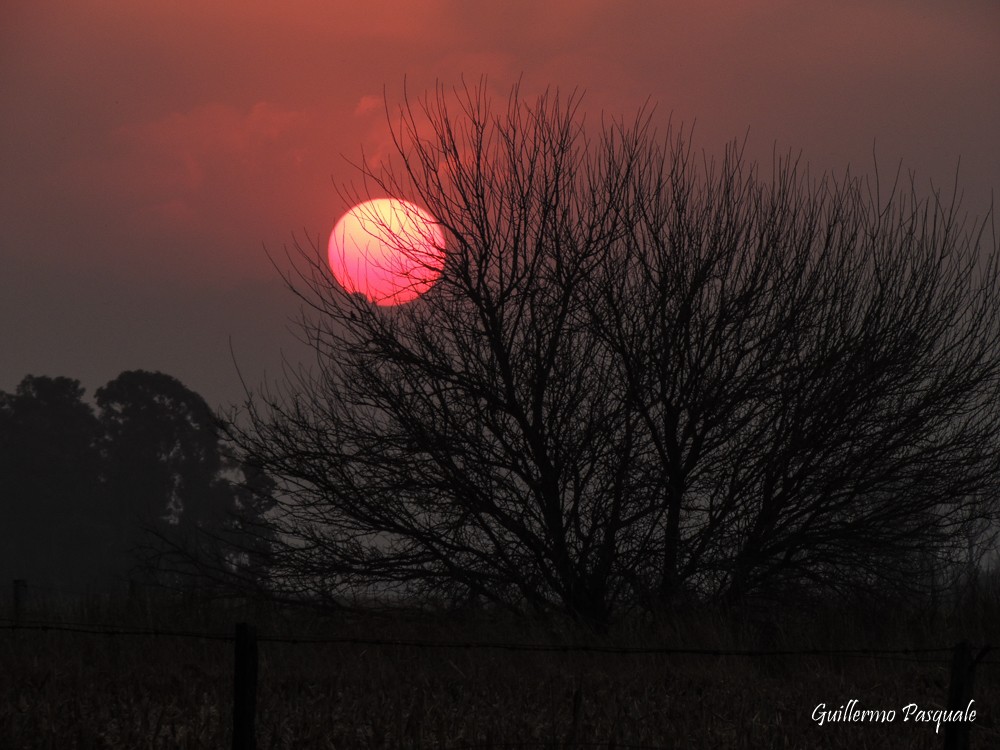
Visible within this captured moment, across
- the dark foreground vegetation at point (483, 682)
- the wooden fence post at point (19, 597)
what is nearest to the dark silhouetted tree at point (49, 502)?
the wooden fence post at point (19, 597)

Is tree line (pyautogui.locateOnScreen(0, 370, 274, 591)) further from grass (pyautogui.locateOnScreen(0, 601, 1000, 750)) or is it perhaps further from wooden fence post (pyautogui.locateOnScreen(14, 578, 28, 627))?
grass (pyautogui.locateOnScreen(0, 601, 1000, 750))

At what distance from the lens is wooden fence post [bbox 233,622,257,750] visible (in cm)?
541

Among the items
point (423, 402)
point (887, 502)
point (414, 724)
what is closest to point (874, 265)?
point (887, 502)

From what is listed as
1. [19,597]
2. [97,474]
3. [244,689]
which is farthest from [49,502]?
[244,689]

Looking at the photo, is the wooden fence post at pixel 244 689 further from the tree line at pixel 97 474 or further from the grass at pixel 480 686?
the tree line at pixel 97 474

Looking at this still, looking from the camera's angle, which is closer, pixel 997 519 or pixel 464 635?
pixel 464 635

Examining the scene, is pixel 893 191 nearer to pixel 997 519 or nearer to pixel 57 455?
pixel 997 519

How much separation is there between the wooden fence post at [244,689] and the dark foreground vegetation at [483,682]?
0.89 ft

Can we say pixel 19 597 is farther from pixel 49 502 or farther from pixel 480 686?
pixel 49 502

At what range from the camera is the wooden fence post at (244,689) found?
541 centimetres

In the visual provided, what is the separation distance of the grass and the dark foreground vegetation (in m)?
0.03

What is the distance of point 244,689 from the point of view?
5.46 metres

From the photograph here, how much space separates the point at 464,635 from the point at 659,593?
230cm

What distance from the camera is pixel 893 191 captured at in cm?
1356
